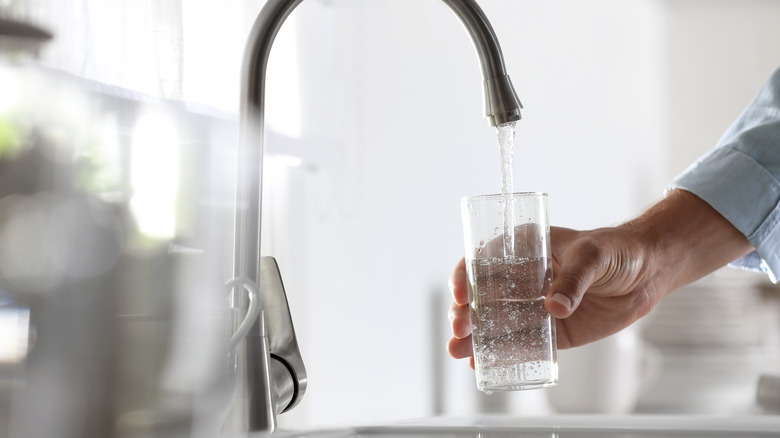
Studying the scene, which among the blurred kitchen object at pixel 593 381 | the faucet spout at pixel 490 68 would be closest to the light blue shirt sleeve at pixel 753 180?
the faucet spout at pixel 490 68

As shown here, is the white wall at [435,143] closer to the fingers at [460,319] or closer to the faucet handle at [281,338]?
the fingers at [460,319]

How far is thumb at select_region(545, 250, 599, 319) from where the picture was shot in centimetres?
67

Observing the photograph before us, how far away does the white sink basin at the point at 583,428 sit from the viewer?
68 centimetres

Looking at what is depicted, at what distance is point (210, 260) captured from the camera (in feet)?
1.69

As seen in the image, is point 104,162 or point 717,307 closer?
point 104,162

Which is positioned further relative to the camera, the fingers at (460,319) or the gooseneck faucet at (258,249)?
the fingers at (460,319)

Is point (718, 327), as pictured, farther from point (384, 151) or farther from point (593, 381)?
point (384, 151)

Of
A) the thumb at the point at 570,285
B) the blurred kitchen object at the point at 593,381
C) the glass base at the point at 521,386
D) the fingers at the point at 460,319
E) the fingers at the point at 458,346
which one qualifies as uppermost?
the thumb at the point at 570,285

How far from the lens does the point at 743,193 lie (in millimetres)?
964

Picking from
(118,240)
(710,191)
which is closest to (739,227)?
(710,191)

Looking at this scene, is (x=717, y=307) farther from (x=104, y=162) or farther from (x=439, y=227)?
(x=104, y=162)

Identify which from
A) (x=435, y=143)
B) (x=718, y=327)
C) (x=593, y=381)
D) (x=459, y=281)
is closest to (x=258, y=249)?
(x=459, y=281)

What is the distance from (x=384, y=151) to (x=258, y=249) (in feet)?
4.27

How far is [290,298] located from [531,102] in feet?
4.47
